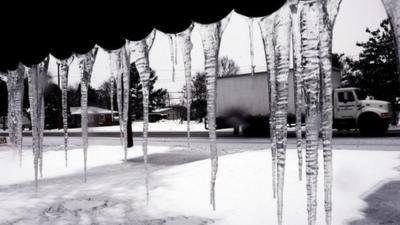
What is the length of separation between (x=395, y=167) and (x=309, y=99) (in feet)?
24.6

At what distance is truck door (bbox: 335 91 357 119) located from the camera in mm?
17750

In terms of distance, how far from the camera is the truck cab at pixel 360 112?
1757 centimetres

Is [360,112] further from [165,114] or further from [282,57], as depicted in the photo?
[165,114]

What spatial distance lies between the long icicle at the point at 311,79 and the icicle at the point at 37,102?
10.7ft

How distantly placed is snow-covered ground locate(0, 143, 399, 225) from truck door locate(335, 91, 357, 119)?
734cm

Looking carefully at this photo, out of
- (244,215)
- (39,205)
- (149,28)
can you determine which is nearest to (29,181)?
(39,205)

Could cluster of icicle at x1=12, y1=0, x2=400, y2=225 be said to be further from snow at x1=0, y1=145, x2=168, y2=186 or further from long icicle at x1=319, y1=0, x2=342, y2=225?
snow at x1=0, y1=145, x2=168, y2=186

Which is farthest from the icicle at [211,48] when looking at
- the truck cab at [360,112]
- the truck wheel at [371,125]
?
the truck wheel at [371,125]

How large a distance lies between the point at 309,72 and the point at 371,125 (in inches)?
693

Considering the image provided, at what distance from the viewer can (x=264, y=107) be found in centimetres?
2080

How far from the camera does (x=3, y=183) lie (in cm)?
893


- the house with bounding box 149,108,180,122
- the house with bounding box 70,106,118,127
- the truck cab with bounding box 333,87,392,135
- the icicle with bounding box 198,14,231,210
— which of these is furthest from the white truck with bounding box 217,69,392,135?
the house with bounding box 149,108,180,122

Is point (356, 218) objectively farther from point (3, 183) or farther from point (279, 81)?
point (3, 183)

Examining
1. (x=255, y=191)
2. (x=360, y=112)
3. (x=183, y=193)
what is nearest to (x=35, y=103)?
(x=183, y=193)
